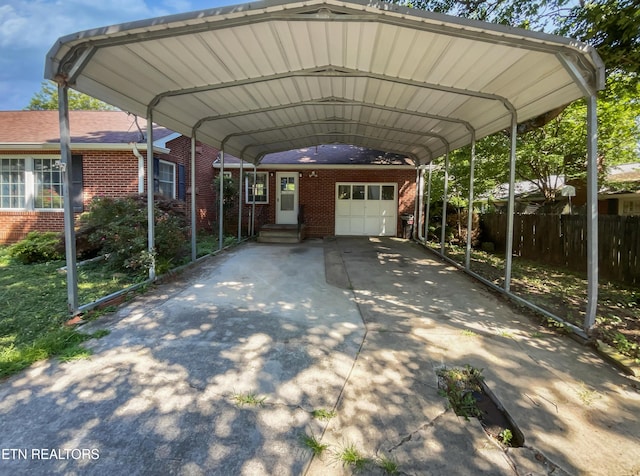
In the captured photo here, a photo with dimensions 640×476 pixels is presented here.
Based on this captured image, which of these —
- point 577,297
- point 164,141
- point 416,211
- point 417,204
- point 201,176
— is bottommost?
point 577,297

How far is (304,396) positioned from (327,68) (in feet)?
15.2

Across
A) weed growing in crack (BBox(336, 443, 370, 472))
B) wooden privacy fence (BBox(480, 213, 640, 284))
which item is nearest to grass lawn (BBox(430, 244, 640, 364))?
wooden privacy fence (BBox(480, 213, 640, 284))

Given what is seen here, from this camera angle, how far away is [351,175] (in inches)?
508

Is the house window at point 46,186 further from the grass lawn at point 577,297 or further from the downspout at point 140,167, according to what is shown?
the grass lawn at point 577,297

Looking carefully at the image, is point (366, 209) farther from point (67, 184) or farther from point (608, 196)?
point (608, 196)

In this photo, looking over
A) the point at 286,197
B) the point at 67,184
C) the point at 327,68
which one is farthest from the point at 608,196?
the point at 67,184

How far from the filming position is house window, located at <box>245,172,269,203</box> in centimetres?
1314

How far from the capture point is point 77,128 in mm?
10070

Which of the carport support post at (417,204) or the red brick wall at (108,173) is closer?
the red brick wall at (108,173)

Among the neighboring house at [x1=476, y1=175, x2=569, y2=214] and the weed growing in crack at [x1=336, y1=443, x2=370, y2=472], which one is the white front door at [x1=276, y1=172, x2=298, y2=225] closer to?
the neighboring house at [x1=476, y1=175, x2=569, y2=214]

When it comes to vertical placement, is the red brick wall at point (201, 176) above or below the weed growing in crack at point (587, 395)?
above

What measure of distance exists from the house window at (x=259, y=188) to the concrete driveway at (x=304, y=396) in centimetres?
869

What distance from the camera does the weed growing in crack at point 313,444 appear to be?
80.7 inches

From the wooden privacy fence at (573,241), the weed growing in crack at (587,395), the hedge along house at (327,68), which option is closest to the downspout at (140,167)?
the hedge along house at (327,68)
